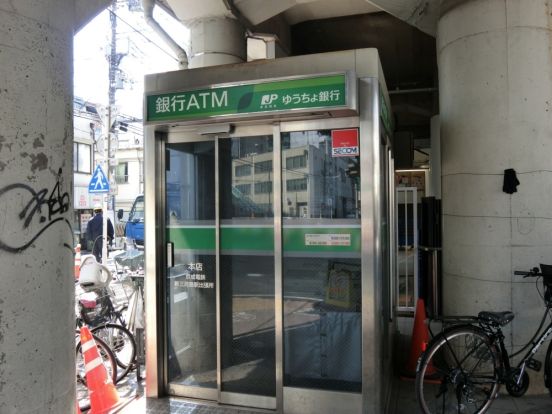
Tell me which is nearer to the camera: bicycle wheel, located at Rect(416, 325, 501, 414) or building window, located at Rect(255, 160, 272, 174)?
bicycle wheel, located at Rect(416, 325, 501, 414)

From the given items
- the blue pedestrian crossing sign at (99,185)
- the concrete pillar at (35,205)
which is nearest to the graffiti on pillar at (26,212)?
the concrete pillar at (35,205)

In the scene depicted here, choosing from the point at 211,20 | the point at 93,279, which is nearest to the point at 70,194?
the point at 93,279

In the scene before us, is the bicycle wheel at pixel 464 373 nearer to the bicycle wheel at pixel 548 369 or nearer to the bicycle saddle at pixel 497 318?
the bicycle saddle at pixel 497 318

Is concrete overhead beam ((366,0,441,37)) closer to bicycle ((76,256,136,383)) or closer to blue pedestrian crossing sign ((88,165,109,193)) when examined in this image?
bicycle ((76,256,136,383))

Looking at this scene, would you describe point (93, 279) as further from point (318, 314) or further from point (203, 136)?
point (318, 314)

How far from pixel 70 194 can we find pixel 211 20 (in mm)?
4672

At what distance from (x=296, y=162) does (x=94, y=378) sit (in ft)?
8.31

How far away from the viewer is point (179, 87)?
3.97 metres

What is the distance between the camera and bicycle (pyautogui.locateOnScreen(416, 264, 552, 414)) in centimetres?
369

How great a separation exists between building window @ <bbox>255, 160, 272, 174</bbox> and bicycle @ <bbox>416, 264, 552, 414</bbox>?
6.48ft

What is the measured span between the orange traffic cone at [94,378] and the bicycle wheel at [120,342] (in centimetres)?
69

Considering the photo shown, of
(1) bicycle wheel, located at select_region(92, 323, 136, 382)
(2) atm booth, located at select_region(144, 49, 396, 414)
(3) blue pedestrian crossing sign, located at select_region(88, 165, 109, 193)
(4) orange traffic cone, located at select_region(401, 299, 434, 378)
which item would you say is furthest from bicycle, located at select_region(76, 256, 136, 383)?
(3) blue pedestrian crossing sign, located at select_region(88, 165, 109, 193)

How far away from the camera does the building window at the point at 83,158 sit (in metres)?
23.0

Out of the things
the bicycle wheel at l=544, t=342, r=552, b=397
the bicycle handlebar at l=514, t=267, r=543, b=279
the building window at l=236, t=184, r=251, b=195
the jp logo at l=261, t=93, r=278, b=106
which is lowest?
the bicycle wheel at l=544, t=342, r=552, b=397
